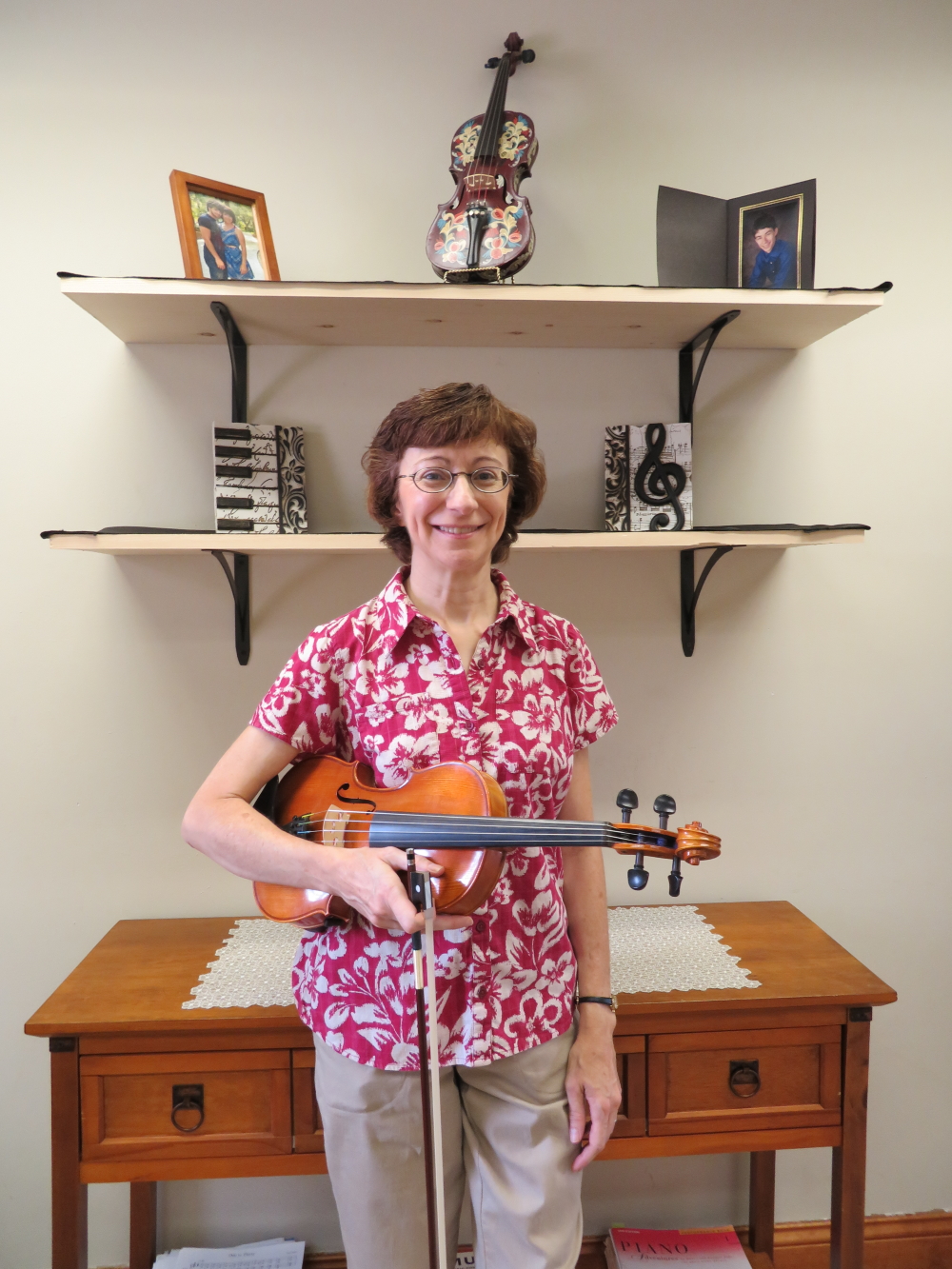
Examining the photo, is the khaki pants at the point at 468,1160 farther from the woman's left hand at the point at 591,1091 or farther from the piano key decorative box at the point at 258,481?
the piano key decorative box at the point at 258,481

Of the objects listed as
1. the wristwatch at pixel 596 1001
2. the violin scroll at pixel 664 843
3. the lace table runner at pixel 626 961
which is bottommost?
the lace table runner at pixel 626 961

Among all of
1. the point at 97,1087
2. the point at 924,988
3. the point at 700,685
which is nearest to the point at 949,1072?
the point at 924,988

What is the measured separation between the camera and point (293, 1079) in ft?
5.05

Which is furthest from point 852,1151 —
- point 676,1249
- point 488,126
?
point 488,126

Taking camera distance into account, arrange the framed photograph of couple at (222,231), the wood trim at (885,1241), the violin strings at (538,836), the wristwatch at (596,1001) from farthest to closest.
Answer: the wood trim at (885,1241) → the framed photograph of couple at (222,231) → the wristwatch at (596,1001) → the violin strings at (538,836)

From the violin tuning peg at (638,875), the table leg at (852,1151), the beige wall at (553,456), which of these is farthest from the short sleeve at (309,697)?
the table leg at (852,1151)

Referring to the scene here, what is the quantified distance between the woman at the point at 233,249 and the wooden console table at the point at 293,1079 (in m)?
1.29

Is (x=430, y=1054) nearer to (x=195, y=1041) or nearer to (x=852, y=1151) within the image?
(x=195, y=1041)

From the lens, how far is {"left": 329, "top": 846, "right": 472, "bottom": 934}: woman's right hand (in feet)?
3.32

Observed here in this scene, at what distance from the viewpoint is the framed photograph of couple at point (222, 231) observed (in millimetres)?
1615

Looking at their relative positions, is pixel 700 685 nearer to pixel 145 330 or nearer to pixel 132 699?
pixel 132 699

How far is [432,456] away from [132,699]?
102cm

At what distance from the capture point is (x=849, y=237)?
6.39 ft

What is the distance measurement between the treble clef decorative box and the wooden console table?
873mm
